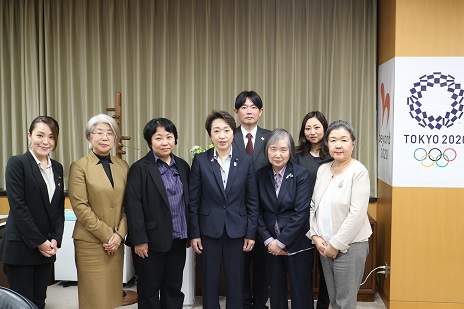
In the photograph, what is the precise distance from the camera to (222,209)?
3.03 meters

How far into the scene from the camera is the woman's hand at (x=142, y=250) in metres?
2.97

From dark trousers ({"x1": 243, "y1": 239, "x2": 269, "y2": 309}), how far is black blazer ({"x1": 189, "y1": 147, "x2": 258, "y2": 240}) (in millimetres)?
343

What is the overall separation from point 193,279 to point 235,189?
120 centimetres

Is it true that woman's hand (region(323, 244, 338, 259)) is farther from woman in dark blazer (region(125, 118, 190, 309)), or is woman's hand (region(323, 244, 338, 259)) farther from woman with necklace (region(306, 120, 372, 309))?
woman in dark blazer (region(125, 118, 190, 309))

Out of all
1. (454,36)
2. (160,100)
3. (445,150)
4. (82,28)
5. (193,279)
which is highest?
(82,28)

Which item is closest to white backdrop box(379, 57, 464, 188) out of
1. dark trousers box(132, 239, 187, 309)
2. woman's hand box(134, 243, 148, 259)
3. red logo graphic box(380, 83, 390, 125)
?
red logo graphic box(380, 83, 390, 125)

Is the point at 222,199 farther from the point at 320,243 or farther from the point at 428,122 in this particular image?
the point at 428,122

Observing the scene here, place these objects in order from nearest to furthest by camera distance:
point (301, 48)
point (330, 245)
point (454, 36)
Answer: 1. point (330, 245)
2. point (454, 36)
3. point (301, 48)

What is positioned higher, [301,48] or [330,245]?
[301,48]

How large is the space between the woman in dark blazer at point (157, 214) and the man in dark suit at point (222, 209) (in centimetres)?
9

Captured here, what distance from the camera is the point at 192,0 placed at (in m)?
4.41

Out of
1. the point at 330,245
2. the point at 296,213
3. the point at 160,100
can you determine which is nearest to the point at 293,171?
the point at 296,213

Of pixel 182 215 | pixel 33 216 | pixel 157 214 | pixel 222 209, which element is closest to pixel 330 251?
pixel 222 209

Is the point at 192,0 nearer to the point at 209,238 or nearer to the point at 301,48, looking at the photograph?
the point at 301,48
